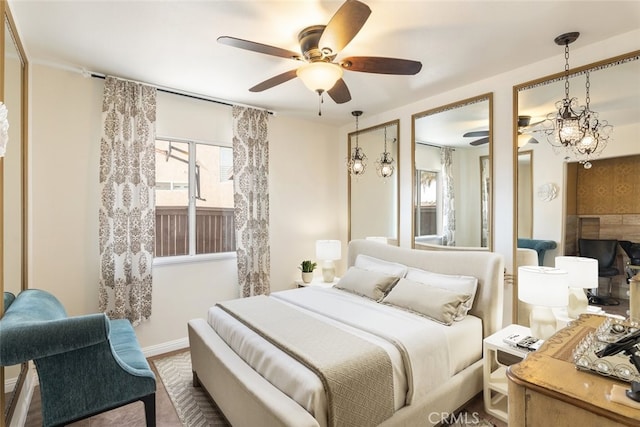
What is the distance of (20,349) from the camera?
1.52m

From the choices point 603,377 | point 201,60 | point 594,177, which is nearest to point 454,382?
point 603,377

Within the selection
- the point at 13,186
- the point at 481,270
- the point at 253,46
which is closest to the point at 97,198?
the point at 13,186

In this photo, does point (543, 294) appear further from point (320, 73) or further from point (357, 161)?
point (357, 161)

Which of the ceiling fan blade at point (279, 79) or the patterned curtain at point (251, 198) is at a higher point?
the ceiling fan blade at point (279, 79)

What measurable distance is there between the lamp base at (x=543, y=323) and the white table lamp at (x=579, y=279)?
10.9 inches

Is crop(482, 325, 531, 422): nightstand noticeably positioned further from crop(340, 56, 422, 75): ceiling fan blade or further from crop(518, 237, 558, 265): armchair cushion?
crop(340, 56, 422, 75): ceiling fan blade

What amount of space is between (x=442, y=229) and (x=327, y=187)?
6.00 ft

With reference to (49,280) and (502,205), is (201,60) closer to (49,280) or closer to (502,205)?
(49,280)

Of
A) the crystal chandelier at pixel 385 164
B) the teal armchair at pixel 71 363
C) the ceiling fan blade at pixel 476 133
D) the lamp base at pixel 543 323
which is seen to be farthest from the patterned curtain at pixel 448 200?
the teal armchair at pixel 71 363

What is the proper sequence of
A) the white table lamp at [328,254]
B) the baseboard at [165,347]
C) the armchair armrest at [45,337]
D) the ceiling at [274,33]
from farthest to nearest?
the white table lamp at [328,254] < the baseboard at [165,347] < the ceiling at [274,33] < the armchair armrest at [45,337]

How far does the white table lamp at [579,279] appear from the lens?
90.2 inches

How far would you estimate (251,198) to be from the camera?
3.88 metres

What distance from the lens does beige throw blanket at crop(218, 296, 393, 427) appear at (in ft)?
5.40

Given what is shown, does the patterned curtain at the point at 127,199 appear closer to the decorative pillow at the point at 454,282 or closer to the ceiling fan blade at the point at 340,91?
the ceiling fan blade at the point at 340,91
